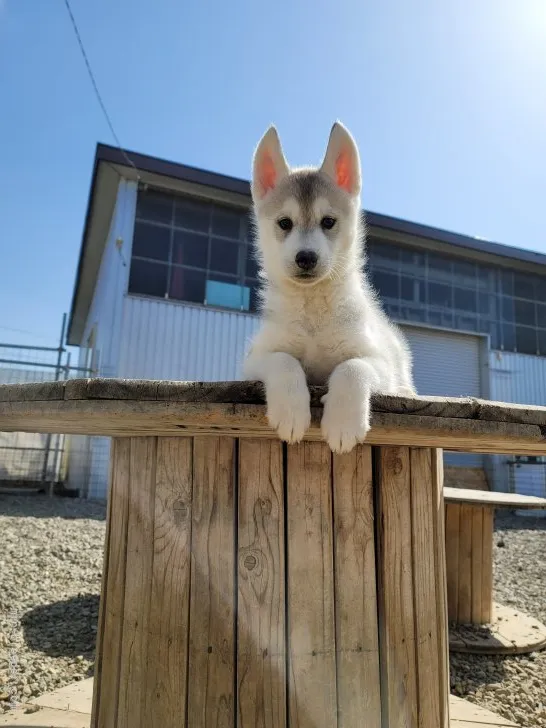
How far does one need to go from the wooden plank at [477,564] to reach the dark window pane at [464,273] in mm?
13131

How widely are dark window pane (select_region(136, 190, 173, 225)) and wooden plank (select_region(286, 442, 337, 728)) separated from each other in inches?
472

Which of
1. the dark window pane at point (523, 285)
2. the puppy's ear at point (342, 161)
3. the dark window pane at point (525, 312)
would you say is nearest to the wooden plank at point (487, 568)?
the puppy's ear at point (342, 161)

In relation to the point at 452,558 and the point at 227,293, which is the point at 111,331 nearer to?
the point at 227,293

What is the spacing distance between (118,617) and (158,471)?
0.58m

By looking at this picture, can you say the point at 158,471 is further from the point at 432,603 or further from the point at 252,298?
the point at 252,298

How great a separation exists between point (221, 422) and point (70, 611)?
3.74m

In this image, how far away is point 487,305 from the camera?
17422 mm

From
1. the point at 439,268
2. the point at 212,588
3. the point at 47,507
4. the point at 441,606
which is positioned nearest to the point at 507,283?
the point at 439,268

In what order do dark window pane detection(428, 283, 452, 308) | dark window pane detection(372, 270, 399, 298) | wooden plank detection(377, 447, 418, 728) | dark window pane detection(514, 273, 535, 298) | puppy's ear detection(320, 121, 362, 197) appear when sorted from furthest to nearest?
dark window pane detection(514, 273, 535, 298)
dark window pane detection(428, 283, 452, 308)
dark window pane detection(372, 270, 399, 298)
puppy's ear detection(320, 121, 362, 197)
wooden plank detection(377, 447, 418, 728)

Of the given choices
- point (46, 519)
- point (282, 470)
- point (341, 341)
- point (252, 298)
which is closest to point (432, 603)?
point (282, 470)

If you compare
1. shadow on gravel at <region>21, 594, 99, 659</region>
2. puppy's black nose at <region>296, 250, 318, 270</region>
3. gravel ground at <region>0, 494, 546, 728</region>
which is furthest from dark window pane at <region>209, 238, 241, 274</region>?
puppy's black nose at <region>296, 250, 318, 270</region>

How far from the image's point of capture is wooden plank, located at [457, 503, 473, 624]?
4.95 m

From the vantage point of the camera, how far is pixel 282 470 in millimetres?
2021

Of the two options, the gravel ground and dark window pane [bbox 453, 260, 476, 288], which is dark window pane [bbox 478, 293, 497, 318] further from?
the gravel ground
